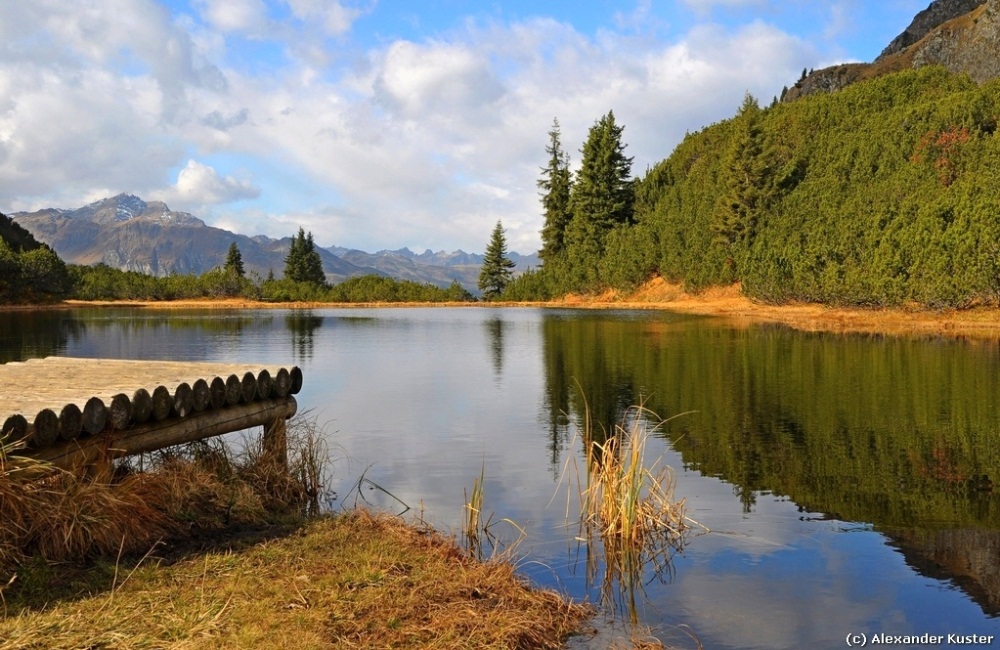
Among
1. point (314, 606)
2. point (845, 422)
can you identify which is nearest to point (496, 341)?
point (845, 422)

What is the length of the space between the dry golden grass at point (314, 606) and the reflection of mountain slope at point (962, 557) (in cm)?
Answer: 397

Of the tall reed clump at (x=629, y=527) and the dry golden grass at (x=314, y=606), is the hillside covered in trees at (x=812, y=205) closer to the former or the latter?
the tall reed clump at (x=629, y=527)

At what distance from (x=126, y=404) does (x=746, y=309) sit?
59145 mm

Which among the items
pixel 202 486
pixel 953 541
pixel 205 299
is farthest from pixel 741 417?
pixel 205 299

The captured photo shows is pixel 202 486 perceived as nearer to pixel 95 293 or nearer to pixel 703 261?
pixel 703 261

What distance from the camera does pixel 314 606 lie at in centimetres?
621

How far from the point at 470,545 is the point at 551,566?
1.11 meters

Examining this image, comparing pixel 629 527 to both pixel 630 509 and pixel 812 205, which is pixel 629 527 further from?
pixel 812 205

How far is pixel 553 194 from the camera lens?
107 m

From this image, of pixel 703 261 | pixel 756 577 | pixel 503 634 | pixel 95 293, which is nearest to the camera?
pixel 503 634

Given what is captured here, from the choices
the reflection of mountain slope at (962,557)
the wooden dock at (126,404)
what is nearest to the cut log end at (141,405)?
the wooden dock at (126,404)

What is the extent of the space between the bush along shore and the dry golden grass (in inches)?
0.6

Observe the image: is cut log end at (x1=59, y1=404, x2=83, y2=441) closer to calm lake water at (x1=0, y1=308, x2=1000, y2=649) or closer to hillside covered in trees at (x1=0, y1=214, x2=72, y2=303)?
calm lake water at (x1=0, y1=308, x2=1000, y2=649)

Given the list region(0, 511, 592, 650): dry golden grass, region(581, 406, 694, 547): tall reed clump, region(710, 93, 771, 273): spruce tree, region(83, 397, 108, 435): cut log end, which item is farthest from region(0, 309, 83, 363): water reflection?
region(710, 93, 771, 273): spruce tree
